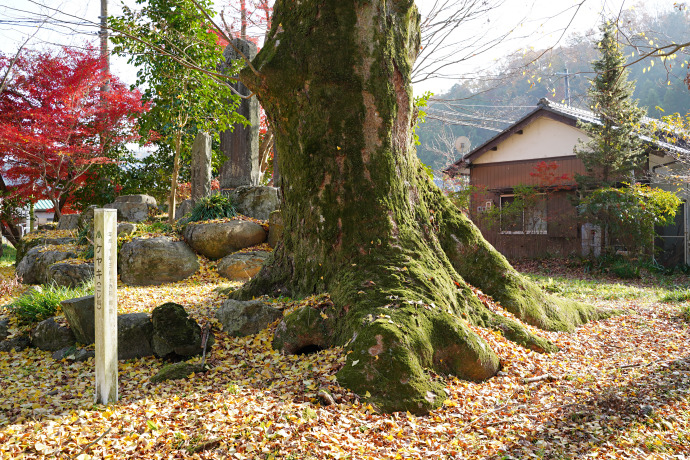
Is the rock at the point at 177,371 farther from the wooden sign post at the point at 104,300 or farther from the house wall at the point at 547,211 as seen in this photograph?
the house wall at the point at 547,211

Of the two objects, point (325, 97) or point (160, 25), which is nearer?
point (325, 97)

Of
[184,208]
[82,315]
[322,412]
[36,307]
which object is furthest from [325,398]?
[184,208]

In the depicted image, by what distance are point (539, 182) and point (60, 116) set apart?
15.1 metres

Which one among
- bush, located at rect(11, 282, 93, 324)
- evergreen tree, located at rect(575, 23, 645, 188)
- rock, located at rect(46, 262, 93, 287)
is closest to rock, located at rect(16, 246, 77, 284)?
rock, located at rect(46, 262, 93, 287)

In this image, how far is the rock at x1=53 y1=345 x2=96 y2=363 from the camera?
4484 mm

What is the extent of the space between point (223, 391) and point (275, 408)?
0.56 metres

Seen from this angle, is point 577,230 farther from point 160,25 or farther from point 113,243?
point 113,243

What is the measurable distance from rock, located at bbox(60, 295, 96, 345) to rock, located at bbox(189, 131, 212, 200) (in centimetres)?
673

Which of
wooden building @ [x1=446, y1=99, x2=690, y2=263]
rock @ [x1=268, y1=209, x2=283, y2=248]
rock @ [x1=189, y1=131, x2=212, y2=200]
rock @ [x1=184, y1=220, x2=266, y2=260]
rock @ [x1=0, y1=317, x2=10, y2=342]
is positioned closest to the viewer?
rock @ [x1=0, y1=317, x2=10, y2=342]

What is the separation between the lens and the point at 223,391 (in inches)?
136

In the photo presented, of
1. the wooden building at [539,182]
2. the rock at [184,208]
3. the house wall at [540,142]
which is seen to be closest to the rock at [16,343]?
the rock at [184,208]

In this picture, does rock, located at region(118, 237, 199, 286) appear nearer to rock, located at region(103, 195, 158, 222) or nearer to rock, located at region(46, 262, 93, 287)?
rock, located at region(46, 262, 93, 287)

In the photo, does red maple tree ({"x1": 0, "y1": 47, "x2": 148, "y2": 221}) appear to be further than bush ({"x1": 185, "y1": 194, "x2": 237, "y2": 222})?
Yes

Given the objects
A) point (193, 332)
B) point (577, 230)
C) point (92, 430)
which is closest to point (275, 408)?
point (92, 430)
